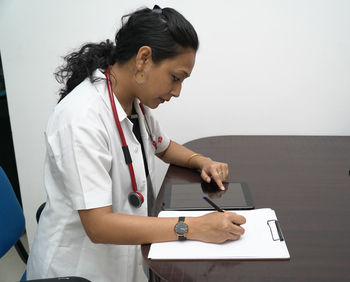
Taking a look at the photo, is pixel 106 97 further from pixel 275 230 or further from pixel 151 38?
pixel 275 230

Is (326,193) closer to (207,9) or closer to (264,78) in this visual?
(264,78)

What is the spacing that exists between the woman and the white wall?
0.59m

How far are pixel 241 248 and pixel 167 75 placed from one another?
492 mm

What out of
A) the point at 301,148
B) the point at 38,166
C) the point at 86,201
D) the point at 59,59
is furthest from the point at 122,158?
the point at 38,166

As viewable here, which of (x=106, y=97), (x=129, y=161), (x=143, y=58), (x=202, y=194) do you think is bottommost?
(x=202, y=194)

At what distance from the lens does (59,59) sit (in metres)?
1.81

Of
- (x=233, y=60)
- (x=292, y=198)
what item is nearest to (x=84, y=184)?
(x=292, y=198)

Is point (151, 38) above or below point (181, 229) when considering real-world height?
above

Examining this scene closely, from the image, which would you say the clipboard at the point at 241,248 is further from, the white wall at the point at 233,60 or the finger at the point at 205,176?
the white wall at the point at 233,60

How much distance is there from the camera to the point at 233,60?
5.45 feet

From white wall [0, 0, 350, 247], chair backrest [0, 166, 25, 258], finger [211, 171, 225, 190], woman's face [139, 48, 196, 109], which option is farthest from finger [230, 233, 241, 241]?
white wall [0, 0, 350, 247]

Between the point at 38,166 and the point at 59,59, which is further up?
the point at 59,59

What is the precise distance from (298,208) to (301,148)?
21.2 inches

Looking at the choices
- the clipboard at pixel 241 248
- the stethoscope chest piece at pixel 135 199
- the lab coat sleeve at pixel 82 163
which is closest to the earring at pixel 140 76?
the lab coat sleeve at pixel 82 163
